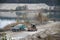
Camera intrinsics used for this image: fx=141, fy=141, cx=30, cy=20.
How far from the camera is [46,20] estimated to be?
1.75m

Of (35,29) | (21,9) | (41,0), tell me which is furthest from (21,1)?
(35,29)

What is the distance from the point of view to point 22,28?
1750 millimetres

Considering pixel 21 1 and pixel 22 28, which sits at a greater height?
pixel 21 1

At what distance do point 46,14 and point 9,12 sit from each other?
461mm

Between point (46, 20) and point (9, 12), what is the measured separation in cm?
47

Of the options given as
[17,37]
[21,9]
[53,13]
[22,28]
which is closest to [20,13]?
[21,9]

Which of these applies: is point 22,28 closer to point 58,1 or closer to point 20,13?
point 20,13

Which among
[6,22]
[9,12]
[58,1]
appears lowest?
[6,22]

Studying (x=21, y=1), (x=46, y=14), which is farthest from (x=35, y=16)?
(x=21, y=1)

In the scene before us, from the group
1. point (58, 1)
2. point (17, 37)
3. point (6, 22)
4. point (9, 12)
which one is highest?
point (58, 1)

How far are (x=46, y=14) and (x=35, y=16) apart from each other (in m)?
0.14

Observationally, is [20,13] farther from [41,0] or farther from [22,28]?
[41,0]

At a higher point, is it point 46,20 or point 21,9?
point 21,9

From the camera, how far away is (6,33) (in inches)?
68.1
